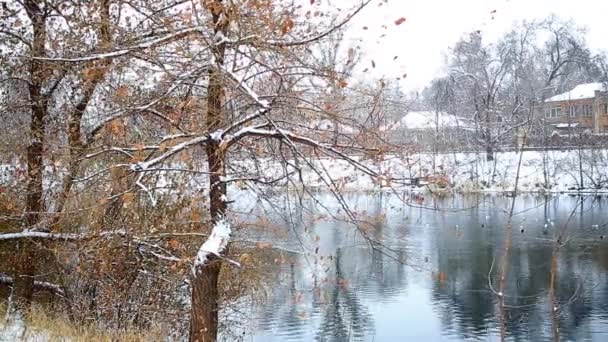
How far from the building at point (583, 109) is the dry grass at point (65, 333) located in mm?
40068

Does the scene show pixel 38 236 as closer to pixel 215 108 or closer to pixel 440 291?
pixel 215 108

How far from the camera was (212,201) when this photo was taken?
19.5 feet

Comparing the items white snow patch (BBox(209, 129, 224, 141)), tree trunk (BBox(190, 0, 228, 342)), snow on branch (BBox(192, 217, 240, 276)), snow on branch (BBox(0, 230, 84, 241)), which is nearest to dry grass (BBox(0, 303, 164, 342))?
snow on branch (BBox(0, 230, 84, 241))

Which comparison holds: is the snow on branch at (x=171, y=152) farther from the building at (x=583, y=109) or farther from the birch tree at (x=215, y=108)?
the building at (x=583, y=109)

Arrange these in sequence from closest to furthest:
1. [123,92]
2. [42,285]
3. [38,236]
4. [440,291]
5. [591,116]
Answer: [123,92]
[38,236]
[42,285]
[440,291]
[591,116]

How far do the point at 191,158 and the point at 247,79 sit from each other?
0.80 metres

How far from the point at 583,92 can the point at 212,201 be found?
4953 centimetres

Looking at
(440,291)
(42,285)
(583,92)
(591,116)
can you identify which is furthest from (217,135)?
(583,92)

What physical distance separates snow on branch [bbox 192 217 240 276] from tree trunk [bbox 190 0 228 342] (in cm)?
3

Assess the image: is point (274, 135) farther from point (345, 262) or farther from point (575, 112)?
point (575, 112)

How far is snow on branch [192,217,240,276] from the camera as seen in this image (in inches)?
221

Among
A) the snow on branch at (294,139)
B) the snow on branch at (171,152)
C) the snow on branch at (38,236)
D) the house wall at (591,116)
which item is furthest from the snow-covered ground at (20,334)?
the house wall at (591,116)

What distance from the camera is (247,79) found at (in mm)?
5707

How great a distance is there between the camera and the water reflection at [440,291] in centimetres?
1257
